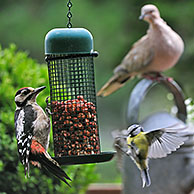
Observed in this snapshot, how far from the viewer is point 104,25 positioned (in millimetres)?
8773

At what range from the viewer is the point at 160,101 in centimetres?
956

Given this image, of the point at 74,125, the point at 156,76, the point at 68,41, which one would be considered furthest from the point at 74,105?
the point at 156,76

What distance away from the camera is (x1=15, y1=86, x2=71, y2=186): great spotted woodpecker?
114 inches

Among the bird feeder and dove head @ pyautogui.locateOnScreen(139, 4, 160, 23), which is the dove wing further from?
the bird feeder

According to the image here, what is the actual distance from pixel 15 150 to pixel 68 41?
1457 millimetres

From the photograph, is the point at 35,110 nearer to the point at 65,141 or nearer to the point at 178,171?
the point at 65,141

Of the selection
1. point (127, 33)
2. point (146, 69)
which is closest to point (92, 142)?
point (146, 69)

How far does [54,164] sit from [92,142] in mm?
503

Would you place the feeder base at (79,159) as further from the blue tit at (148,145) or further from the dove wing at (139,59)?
the dove wing at (139,59)

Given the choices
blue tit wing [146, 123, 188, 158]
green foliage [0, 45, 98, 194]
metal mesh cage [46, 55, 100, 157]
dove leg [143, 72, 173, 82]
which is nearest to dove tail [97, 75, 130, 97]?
dove leg [143, 72, 173, 82]

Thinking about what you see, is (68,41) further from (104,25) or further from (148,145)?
(104,25)

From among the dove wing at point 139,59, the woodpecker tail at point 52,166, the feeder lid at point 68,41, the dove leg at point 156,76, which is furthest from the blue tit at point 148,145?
the dove wing at point 139,59

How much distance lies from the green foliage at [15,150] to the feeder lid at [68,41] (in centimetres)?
125

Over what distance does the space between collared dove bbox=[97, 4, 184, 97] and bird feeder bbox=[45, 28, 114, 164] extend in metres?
1.57
